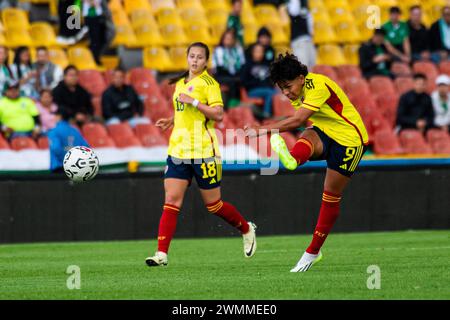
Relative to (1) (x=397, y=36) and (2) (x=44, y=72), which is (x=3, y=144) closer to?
(2) (x=44, y=72)

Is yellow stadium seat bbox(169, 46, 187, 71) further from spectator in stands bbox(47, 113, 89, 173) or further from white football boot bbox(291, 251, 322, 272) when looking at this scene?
white football boot bbox(291, 251, 322, 272)

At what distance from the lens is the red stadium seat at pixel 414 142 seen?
1909cm

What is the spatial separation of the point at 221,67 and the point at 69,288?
10.6 metres

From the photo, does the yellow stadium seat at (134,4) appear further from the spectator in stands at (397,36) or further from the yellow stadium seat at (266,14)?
the spectator in stands at (397,36)

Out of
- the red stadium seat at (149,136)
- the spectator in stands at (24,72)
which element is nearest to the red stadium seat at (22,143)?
the spectator in stands at (24,72)

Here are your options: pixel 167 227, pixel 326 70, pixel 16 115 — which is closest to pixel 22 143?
pixel 16 115

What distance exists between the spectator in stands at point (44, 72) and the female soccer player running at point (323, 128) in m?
8.76

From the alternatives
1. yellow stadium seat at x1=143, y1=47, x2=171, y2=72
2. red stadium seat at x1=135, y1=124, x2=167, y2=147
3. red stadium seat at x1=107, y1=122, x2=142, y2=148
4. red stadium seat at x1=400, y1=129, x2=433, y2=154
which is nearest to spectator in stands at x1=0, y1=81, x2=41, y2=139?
red stadium seat at x1=107, y1=122, x2=142, y2=148

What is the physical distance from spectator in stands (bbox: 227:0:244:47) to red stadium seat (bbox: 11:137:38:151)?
4.72 meters

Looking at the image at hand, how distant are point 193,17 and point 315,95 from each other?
11949 mm

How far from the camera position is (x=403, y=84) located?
21.2 m

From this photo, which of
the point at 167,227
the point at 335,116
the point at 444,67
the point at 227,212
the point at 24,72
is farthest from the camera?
the point at 444,67
